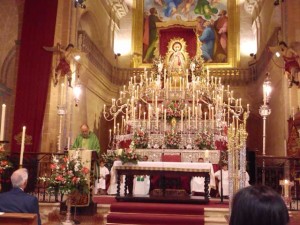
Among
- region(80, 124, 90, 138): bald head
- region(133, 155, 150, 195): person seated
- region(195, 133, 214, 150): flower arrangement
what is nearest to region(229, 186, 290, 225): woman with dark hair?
region(80, 124, 90, 138): bald head

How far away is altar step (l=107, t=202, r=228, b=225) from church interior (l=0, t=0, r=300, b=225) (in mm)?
29

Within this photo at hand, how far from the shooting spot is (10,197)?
15.9 feet

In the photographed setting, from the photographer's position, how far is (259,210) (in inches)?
75.3

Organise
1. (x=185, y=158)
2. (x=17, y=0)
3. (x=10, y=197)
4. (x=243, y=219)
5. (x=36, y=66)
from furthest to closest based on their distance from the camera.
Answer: (x=17, y=0), (x=36, y=66), (x=185, y=158), (x=10, y=197), (x=243, y=219)

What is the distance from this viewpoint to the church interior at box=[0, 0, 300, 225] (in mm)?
9625

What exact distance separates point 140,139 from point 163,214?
180 inches

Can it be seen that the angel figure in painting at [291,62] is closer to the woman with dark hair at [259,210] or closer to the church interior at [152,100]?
the church interior at [152,100]

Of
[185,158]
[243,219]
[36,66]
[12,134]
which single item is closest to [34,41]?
[36,66]

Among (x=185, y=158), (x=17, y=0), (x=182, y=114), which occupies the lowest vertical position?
(x=185, y=158)

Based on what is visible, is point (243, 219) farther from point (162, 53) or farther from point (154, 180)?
point (162, 53)

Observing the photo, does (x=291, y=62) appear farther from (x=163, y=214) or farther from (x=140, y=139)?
(x=163, y=214)

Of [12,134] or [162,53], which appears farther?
[162,53]

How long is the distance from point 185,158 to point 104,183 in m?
2.45

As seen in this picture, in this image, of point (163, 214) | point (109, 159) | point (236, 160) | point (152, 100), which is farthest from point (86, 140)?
point (236, 160)
